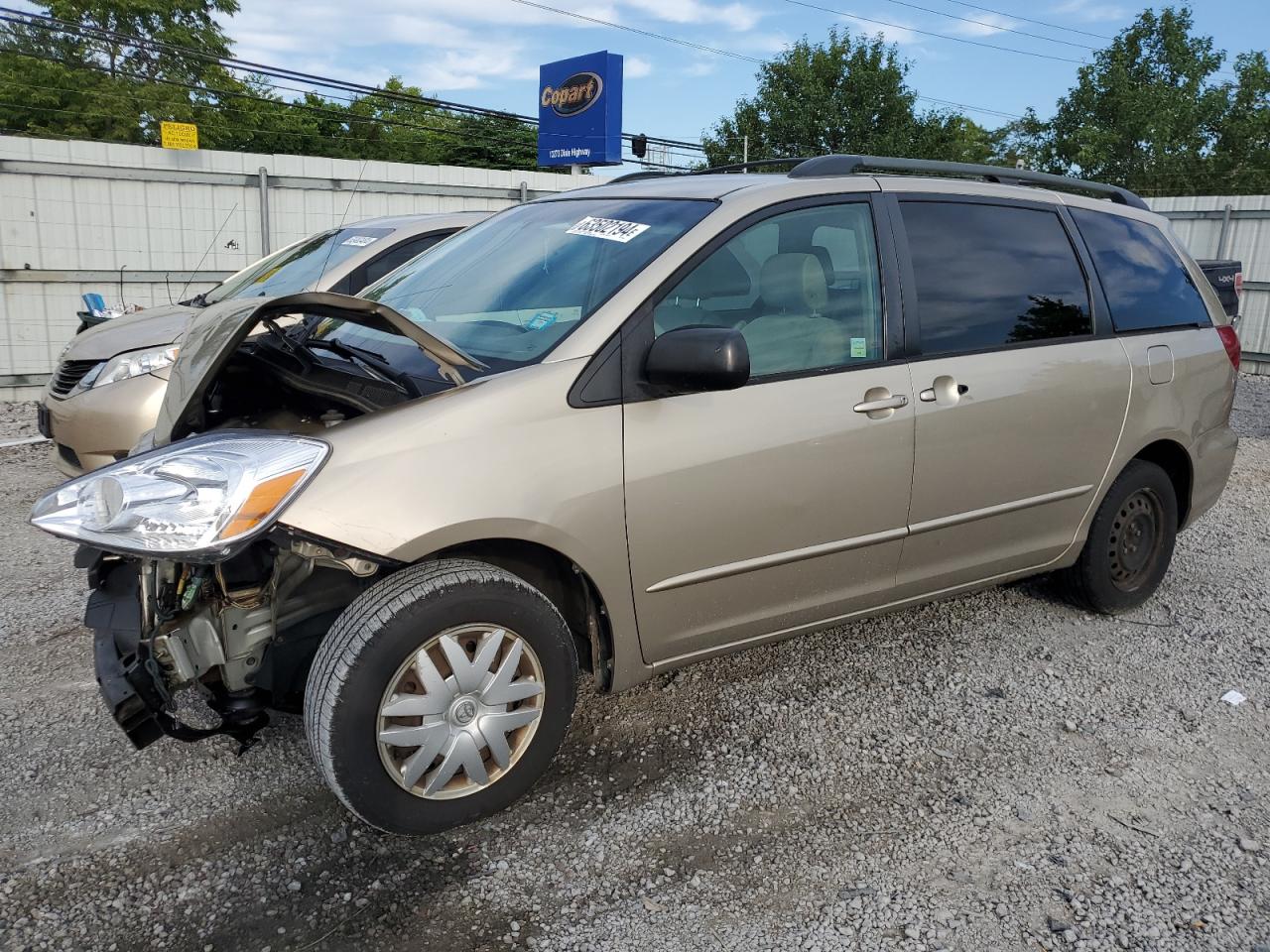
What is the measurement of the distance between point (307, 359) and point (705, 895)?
1792mm

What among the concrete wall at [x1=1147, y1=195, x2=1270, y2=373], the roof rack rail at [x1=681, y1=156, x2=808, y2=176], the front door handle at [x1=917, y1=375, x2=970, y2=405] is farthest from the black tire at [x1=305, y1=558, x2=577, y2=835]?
the concrete wall at [x1=1147, y1=195, x2=1270, y2=373]

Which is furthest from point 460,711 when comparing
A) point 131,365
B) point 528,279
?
point 131,365

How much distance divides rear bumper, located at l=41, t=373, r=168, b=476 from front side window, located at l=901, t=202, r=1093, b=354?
3.95 meters

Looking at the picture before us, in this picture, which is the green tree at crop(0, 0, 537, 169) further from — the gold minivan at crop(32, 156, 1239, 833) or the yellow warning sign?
the gold minivan at crop(32, 156, 1239, 833)

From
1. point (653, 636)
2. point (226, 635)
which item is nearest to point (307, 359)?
point (226, 635)

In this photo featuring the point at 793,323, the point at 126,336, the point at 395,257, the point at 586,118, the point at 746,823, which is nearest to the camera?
the point at 746,823

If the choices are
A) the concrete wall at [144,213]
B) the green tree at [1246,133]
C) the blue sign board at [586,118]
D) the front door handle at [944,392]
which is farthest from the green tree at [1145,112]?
the front door handle at [944,392]

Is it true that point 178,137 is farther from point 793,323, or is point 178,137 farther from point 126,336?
point 793,323

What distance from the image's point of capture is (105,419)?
5207 mm

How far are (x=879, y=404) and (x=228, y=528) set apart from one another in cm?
198

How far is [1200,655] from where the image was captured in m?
3.94

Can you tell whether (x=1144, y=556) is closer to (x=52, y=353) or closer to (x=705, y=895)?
(x=705, y=895)

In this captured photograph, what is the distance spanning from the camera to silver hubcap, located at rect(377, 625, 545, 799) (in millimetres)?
2434

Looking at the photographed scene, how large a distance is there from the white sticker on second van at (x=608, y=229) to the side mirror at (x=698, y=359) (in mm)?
543
